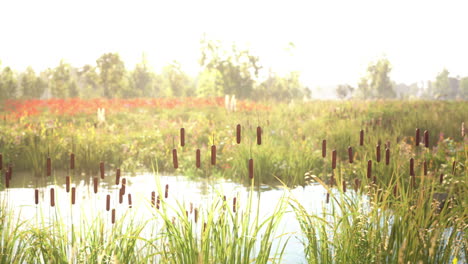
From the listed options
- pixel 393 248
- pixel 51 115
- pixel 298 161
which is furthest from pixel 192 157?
pixel 51 115

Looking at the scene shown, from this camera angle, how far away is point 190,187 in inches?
267

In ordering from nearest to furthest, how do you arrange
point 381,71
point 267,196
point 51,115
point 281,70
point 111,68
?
1. point 267,196
2. point 51,115
3. point 111,68
4. point 281,70
5. point 381,71

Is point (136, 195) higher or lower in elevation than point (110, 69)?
lower

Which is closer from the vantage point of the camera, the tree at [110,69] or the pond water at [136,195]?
the pond water at [136,195]

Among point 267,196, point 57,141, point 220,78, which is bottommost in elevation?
point 267,196

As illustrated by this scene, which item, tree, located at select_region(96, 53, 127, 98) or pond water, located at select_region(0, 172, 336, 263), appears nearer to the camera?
pond water, located at select_region(0, 172, 336, 263)

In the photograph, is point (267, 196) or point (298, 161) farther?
point (298, 161)

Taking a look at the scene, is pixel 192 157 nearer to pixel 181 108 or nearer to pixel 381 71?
pixel 181 108

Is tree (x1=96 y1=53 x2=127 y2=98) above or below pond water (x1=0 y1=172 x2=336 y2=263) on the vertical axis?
above

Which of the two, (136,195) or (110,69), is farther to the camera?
(110,69)

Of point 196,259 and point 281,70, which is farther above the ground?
point 281,70

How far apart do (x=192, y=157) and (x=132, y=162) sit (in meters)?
1.18

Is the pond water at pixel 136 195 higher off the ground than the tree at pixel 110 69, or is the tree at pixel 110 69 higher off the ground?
the tree at pixel 110 69

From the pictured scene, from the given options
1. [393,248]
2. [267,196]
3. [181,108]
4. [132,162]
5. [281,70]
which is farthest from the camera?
[281,70]
